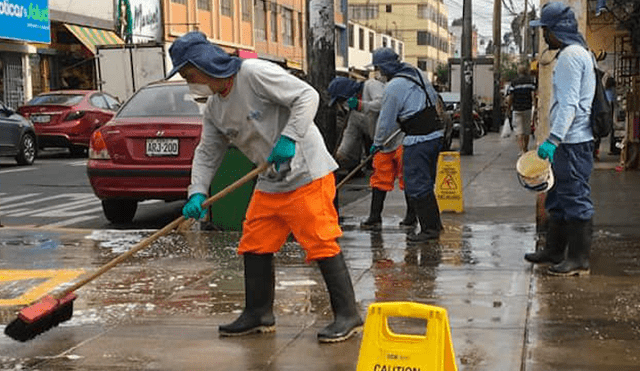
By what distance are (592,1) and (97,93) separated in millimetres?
11205

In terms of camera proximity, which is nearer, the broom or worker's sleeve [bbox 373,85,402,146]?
the broom

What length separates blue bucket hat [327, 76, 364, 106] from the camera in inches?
365

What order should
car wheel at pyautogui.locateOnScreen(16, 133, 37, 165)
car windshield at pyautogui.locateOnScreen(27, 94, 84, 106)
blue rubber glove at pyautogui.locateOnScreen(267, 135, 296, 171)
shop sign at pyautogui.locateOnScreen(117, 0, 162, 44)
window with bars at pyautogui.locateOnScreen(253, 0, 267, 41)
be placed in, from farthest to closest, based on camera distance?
1. window with bars at pyautogui.locateOnScreen(253, 0, 267, 41)
2. shop sign at pyautogui.locateOnScreen(117, 0, 162, 44)
3. car windshield at pyautogui.locateOnScreen(27, 94, 84, 106)
4. car wheel at pyautogui.locateOnScreen(16, 133, 37, 165)
5. blue rubber glove at pyautogui.locateOnScreen(267, 135, 296, 171)

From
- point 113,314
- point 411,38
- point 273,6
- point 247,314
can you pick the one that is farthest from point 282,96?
point 411,38

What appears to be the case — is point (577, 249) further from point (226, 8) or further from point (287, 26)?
point (287, 26)

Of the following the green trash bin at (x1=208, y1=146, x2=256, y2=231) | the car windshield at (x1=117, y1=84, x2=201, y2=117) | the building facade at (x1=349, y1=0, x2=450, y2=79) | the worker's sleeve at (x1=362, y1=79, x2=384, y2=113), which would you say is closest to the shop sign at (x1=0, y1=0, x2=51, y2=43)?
the car windshield at (x1=117, y1=84, x2=201, y2=117)

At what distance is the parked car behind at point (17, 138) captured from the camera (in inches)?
719

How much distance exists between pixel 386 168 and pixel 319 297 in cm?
326

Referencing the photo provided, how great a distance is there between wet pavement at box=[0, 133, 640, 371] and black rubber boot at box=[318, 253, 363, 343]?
0.34ft

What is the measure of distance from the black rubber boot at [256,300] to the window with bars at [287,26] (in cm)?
4703

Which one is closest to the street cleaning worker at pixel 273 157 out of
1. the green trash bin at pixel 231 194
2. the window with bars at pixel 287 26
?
the green trash bin at pixel 231 194

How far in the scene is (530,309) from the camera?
5.63 m

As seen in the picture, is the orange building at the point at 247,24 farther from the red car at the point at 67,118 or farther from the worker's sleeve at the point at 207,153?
the worker's sleeve at the point at 207,153

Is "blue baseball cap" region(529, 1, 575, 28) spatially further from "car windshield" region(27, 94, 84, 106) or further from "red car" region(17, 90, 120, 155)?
"car windshield" region(27, 94, 84, 106)
